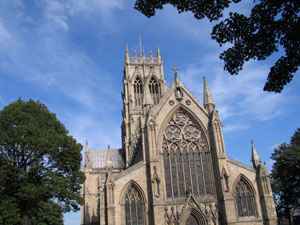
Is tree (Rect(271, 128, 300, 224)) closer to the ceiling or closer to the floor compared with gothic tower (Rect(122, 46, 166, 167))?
closer to the floor

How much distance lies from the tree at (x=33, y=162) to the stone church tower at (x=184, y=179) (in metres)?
4.82

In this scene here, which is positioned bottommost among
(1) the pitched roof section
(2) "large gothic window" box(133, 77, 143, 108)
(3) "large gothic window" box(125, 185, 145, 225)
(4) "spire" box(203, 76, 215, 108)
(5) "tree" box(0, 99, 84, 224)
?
(3) "large gothic window" box(125, 185, 145, 225)

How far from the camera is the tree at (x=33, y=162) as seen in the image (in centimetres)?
2023

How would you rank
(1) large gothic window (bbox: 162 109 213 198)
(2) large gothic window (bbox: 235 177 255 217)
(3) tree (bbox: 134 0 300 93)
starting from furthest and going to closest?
(1) large gothic window (bbox: 162 109 213 198), (2) large gothic window (bbox: 235 177 255 217), (3) tree (bbox: 134 0 300 93)

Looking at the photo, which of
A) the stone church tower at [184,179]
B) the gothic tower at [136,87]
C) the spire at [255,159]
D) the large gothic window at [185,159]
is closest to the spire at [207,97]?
the stone church tower at [184,179]

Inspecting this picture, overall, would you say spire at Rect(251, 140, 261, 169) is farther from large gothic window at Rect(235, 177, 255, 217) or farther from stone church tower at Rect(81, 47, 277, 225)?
large gothic window at Rect(235, 177, 255, 217)

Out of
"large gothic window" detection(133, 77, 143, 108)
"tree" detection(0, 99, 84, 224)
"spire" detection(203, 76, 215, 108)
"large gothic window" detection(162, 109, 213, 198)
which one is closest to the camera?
"tree" detection(0, 99, 84, 224)

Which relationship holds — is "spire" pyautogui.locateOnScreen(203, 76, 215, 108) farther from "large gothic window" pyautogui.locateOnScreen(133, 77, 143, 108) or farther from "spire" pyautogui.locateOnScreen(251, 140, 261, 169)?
"large gothic window" pyautogui.locateOnScreen(133, 77, 143, 108)

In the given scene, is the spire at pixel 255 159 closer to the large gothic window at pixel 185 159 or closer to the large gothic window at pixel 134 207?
the large gothic window at pixel 185 159

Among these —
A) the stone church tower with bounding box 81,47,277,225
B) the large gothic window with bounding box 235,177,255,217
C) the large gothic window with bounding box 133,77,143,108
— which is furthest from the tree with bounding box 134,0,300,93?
the large gothic window with bounding box 133,77,143,108

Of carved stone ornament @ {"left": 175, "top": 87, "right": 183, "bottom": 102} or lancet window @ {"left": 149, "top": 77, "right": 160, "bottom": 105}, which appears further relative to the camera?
lancet window @ {"left": 149, "top": 77, "right": 160, "bottom": 105}

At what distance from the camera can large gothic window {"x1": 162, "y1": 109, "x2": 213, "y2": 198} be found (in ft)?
93.4

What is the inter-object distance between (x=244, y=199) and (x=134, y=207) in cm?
1132

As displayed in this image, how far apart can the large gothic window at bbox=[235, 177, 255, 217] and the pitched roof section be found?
24.1 meters
